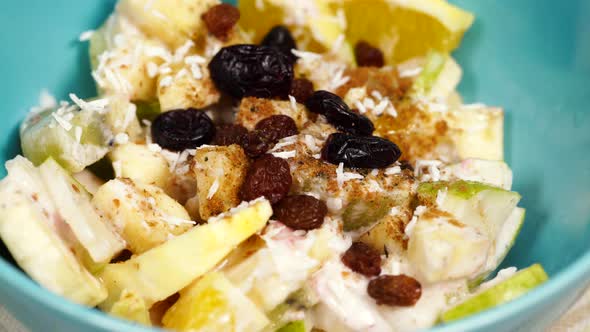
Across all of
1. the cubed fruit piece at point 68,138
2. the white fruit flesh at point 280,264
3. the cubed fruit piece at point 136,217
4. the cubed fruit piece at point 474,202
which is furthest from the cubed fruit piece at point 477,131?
the cubed fruit piece at point 68,138

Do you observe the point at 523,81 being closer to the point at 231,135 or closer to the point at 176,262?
the point at 231,135

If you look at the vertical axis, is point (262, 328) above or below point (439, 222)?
below

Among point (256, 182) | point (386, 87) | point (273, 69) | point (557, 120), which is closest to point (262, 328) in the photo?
point (256, 182)

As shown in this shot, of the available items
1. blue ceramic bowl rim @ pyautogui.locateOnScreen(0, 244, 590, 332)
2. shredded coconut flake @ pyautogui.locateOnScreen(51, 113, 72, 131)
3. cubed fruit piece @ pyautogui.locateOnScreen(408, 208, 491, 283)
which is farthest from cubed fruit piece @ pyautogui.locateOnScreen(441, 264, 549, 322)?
shredded coconut flake @ pyautogui.locateOnScreen(51, 113, 72, 131)

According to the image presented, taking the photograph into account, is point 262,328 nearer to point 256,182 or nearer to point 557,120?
point 256,182

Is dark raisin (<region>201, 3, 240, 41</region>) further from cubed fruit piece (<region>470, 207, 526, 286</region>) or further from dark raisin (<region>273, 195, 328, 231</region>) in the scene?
cubed fruit piece (<region>470, 207, 526, 286</region>)

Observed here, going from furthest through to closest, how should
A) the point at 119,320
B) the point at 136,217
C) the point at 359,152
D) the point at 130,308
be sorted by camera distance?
the point at 359,152 < the point at 136,217 < the point at 130,308 < the point at 119,320

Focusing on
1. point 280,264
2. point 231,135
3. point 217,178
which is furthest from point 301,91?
point 280,264
